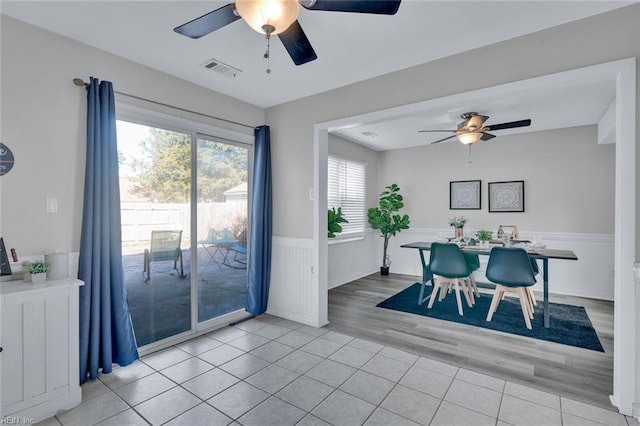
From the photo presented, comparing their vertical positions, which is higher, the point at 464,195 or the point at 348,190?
the point at 348,190

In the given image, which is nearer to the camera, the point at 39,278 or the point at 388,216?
the point at 39,278

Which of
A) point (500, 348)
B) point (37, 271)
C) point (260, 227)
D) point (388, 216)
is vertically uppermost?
point (388, 216)

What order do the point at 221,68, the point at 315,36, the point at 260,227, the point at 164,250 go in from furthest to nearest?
the point at 260,227, the point at 164,250, the point at 221,68, the point at 315,36

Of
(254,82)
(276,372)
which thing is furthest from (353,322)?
(254,82)

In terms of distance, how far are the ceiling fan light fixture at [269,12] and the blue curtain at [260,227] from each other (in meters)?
2.40

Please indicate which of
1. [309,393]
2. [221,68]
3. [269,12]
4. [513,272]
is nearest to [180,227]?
[221,68]

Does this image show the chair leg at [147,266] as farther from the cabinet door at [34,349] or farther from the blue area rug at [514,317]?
the blue area rug at [514,317]

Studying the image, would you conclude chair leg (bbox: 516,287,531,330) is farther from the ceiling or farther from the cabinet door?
the cabinet door

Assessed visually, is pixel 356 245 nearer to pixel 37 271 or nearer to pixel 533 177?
pixel 533 177

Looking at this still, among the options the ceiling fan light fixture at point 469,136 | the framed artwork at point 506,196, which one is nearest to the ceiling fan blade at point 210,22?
the ceiling fan light fixture at point 469,136

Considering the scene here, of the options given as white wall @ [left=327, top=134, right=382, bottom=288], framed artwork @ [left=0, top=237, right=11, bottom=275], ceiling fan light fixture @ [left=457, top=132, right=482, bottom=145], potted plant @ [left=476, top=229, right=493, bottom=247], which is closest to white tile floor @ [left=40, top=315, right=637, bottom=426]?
framed artwork @ [left=0, top=237, right=11, bottom=275]

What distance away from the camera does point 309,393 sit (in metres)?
2.31

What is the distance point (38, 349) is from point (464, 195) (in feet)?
20.2

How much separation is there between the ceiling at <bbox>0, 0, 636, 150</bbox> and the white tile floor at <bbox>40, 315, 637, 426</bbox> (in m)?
2.36
